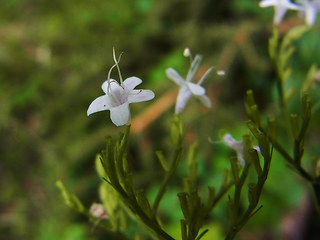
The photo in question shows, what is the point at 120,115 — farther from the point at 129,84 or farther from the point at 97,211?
the point at 97,211

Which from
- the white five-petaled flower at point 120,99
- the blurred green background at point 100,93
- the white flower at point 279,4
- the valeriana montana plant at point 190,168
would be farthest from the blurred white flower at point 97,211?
the blurred green background at point 100,93

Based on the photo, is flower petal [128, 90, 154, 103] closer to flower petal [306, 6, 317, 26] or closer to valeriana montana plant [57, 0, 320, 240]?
valeriana montana plant [57, 0, 320, 240]

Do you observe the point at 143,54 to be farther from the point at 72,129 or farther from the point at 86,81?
the point at 72,129

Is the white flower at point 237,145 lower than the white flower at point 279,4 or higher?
lower

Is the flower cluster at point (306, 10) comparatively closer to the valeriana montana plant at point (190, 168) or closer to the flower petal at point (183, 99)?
the valeriana montana plant at point (190, 168)

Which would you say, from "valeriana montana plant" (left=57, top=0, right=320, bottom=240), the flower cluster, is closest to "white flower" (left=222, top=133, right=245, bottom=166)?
"valeriana montana plant" (left=57, top=0, right=320, bottom=240)

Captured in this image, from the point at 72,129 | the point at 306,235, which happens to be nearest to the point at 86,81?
the point at 72,129
